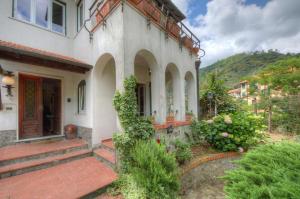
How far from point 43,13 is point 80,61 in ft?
11.7

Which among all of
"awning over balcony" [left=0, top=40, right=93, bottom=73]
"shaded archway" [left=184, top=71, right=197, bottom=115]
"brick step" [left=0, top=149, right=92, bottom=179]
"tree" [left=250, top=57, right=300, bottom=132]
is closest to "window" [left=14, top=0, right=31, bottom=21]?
"awning over balcony" [left=0, top=40, right=93, bottom=73]

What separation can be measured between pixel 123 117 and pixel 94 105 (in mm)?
2280

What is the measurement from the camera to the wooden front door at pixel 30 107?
655cm

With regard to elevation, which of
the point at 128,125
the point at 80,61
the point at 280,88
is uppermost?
the point at 80,61

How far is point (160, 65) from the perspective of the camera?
6234 mm

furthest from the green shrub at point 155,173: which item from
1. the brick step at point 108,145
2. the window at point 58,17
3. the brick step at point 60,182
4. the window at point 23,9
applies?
the window at point 23,9

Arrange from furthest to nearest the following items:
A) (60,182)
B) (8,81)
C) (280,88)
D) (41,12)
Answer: (280,88)
(41,12)
(8,81)
(60,182)

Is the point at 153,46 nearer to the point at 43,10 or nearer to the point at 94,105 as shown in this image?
the point at 94,105

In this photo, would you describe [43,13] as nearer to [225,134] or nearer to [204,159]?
[204,159]

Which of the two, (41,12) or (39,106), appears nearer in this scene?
(39,106)

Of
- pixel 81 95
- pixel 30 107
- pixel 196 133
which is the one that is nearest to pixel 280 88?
pixel 196 133

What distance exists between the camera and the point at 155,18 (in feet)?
19.8

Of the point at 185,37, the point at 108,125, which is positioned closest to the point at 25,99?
the point at 108,125

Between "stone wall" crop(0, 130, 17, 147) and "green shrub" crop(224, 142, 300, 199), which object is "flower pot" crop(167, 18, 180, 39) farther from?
"stone wall" crop(0, 130, 17, 147)
